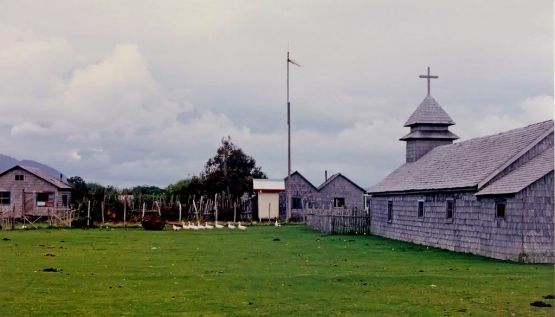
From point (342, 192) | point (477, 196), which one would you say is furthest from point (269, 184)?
point (477, 196)

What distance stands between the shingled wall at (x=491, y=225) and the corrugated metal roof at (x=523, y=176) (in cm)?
25

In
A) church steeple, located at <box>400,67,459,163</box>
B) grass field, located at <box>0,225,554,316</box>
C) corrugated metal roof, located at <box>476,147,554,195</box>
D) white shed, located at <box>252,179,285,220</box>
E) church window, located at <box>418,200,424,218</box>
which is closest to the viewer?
grass field, located at <box>0,225,554,316</box>

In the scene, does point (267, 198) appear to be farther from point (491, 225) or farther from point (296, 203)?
point (491, 225)

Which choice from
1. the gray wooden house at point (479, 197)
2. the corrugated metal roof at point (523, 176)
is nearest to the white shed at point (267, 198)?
the gray wooden house at point (479, 197)

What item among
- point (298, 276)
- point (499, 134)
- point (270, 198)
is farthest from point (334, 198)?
point (298, 276)

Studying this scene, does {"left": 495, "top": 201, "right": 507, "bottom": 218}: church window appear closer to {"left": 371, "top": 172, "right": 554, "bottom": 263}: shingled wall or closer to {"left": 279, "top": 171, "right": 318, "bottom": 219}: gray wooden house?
{"left": 371, "top": 172, "right": 554, "bottom": 263}: shingled wall

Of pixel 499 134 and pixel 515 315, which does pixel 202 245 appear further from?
pixel 515 315

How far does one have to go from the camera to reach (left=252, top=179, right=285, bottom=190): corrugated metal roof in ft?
212

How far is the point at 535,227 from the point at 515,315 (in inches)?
495

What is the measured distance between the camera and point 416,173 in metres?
40.2

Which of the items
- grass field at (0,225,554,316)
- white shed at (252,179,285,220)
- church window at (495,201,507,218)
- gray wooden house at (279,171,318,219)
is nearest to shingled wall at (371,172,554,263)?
church window at (495,201,507,218)

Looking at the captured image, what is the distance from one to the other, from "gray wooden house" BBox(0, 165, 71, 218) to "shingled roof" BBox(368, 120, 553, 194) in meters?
30.6

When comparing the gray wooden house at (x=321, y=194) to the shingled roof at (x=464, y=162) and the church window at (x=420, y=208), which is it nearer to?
the shingled roof at (x=464, y=162)

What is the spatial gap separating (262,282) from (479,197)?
13168mm
